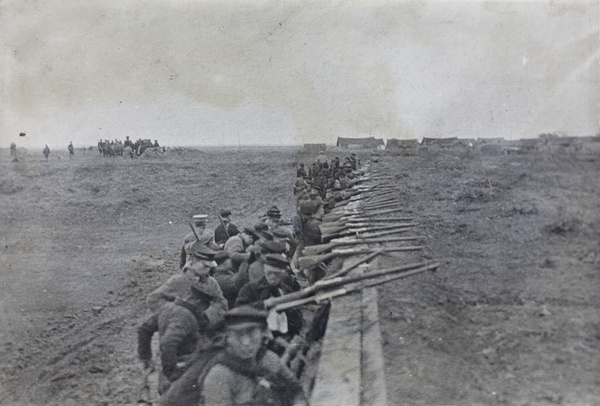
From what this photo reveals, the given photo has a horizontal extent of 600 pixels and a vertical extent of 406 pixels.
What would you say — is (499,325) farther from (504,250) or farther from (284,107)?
(284,107)

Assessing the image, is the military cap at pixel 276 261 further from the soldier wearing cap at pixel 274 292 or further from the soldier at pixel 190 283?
the soldier at pixel 190 283

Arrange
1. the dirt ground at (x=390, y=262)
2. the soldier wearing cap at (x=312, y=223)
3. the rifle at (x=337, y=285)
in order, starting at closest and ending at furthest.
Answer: the dirt ground at (x=390, y=262) → the rifle at (x=337, y=285) → the soldier wearing cap at (x=312, y=223)

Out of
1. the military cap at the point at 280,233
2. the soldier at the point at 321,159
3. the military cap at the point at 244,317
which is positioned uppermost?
the soldier at the point at 321,159

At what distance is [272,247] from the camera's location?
4281 mm

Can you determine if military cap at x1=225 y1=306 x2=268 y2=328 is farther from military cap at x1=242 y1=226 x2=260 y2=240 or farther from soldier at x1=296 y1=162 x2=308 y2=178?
soldier at x1=296 y1=162 x2=308 y2=178

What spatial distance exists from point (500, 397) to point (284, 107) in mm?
3357

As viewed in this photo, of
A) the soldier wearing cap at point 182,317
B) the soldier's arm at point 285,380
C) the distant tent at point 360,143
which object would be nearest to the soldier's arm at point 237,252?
the soldier wearing cap at point 182,317

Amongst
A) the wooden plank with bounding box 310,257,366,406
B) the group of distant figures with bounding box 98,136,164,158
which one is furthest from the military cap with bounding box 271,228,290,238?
the group of distant figures with bounding box 98,136,164,158

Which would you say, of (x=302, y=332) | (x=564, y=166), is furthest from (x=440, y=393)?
(x=564, y=166)

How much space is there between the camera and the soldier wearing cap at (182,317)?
139 inches

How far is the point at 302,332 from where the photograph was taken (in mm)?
3959

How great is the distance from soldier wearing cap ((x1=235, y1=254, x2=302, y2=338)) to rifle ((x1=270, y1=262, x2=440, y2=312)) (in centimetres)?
7

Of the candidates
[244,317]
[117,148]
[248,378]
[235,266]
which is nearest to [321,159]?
[235,266]

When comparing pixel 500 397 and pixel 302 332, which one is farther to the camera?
pixel 302 332
